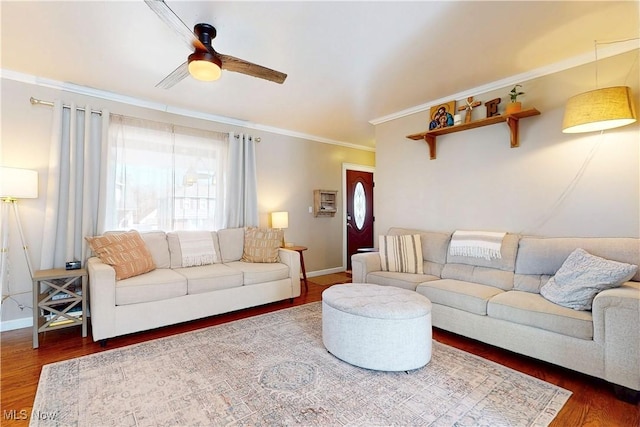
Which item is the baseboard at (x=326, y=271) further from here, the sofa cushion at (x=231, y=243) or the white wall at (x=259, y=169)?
the sofa cushion at (x=231, y=243)

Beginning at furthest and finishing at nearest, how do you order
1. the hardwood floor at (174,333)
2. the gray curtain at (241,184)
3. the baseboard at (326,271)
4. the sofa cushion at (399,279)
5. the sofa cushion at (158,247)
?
the baseboard at (326,271) → the gray curtain at (241,184) → the sofa cushion at (158,247) → the sofa cushion at (399,279) → the hardwood floor at (174,333)

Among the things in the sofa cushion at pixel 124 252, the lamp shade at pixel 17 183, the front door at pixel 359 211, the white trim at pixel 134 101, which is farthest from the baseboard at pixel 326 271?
the lamp shade at pixel 17 183

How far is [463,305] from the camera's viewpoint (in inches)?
99.5

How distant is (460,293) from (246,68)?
2.51 meters

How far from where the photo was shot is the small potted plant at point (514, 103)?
2799mm

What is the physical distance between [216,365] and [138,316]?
1.01m

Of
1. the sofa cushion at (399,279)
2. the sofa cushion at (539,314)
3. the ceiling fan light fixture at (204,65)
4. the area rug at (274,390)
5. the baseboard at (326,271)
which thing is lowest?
the area rug at (274,390)

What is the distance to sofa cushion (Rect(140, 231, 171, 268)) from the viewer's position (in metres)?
3.25

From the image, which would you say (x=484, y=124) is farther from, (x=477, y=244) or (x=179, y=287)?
(x=179, y=287)

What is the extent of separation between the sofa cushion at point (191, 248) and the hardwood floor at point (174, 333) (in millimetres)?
692

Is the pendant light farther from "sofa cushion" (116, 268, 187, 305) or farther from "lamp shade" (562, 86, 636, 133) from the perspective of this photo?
"sofa cushion" (116, 268, 187, 305)

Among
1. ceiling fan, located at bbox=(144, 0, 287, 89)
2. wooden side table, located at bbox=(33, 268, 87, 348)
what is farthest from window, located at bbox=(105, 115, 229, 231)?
ceiling fan, located at bbox=(144, 0, 287, 89)

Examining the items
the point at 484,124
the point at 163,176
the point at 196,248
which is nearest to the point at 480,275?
the point at 484,124

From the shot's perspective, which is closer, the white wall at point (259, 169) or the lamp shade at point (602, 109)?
the lamp shade at point (602, 109)
